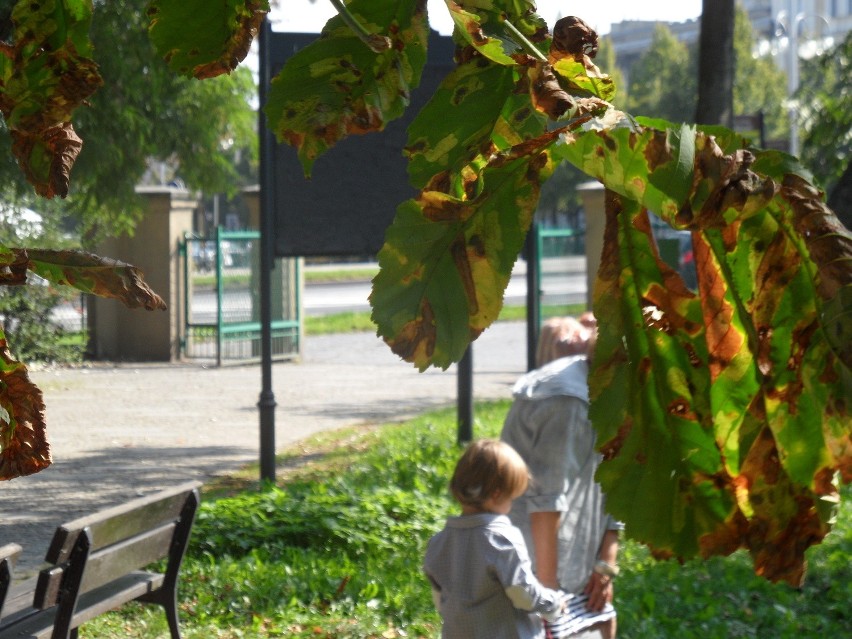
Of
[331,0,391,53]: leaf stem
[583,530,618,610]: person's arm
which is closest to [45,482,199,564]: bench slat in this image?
[583,530,618,610]: person's arm

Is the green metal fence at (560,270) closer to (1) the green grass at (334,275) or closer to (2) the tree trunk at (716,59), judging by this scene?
(2) the tree trunk at (716,59)

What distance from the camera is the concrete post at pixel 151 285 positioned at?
16.9 m

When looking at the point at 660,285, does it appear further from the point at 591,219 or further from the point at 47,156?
the point at 591,219

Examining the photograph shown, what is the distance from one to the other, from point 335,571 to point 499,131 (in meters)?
6.09

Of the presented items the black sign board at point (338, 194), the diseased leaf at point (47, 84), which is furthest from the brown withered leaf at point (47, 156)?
the black sign board at point (338, 194)

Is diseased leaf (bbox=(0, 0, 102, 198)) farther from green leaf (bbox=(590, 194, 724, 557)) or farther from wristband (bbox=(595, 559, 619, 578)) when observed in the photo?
wristband (bbox=(595, 559, 619, 578))

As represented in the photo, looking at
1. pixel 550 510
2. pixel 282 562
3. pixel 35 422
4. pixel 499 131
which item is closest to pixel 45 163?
pixel 35 422

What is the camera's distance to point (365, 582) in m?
6.63

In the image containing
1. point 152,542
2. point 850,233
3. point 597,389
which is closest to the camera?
point 850,233

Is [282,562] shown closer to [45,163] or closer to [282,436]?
[282,436]

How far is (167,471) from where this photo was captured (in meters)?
9.91

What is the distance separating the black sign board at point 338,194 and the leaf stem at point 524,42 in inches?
251

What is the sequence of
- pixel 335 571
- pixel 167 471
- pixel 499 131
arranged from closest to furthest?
pixel 499 131, pixel 335 571, pixel 167 471

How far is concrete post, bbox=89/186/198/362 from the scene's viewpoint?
55.5ft
